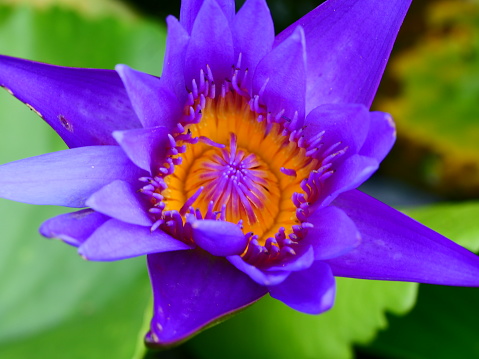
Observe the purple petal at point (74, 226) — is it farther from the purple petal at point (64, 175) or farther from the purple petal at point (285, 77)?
the purple petal at point (285, 77)

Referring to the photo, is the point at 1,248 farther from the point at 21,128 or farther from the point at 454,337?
the point at 454,337

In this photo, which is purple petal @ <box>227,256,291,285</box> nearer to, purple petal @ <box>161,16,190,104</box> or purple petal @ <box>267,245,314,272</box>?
purple petal @ <box>267,245,314,272</box>

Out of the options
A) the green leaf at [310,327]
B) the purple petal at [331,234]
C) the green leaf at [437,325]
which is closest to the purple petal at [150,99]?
the purple petal at [331,234]

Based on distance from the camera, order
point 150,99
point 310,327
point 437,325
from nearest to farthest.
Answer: point 150,99, point 310,327, point 437,325

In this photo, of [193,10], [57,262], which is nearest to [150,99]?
[193,10]

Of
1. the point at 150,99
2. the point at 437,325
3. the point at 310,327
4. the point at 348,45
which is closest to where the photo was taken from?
the point at 150,99

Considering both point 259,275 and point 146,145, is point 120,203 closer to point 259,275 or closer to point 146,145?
point 146,145

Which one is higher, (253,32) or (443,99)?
(253,32)
